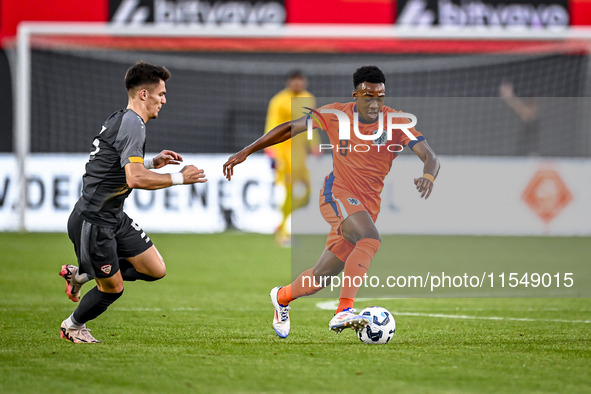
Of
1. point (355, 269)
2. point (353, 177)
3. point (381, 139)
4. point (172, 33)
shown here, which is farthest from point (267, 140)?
point (172, 33)

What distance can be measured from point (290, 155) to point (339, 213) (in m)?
8.20

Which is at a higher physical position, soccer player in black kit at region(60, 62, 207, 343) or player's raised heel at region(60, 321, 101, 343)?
soccer player in black kit at region(60, 62, 207, 343)

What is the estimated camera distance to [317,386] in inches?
179

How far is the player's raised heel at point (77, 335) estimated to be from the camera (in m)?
5.90

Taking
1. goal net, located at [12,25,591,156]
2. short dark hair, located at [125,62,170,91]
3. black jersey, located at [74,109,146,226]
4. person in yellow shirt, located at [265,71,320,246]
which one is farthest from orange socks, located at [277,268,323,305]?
goal net, located at [12,25,591,156]

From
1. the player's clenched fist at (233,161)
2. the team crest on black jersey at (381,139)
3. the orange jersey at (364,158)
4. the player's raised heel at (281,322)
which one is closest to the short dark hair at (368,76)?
the orange jersey at (364,158)

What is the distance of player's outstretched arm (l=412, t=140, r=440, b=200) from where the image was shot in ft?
19.3

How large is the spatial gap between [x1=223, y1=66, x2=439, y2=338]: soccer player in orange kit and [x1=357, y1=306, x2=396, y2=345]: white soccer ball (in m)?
0.30

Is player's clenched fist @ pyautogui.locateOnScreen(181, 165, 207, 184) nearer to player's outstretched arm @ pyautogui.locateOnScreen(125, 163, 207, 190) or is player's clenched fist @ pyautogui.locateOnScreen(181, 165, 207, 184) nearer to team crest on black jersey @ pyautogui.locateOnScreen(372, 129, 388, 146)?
player's outstretched arm @ pyautogui.locateOnScreen(125, 163, 207, 190)

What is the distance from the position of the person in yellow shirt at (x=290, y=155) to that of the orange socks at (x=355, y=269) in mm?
7454

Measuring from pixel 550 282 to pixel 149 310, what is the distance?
5401 mm

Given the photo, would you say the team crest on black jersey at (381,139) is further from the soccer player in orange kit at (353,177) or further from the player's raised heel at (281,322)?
the player's raised heel at (281,322)

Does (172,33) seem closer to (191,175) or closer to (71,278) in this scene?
(71,278)

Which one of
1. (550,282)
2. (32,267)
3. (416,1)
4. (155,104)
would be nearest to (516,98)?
(416,1)
